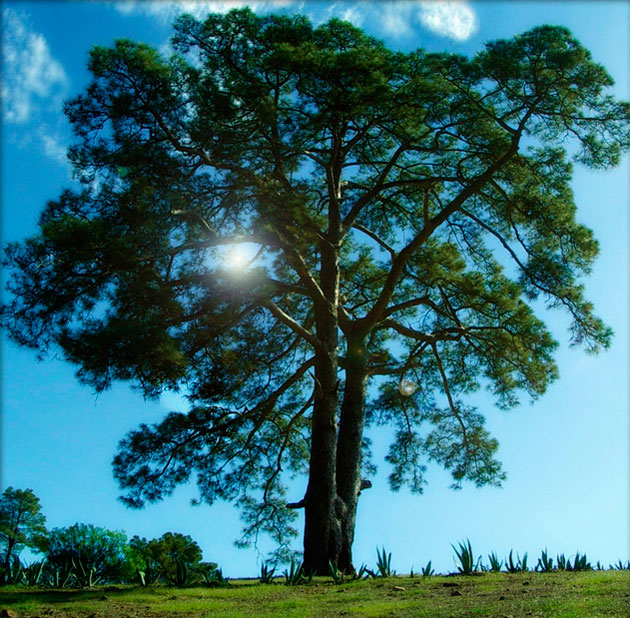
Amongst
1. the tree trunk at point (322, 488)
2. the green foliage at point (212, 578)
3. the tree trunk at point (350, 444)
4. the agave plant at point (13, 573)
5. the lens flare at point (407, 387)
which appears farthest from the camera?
the lens flare at point (407, 387)

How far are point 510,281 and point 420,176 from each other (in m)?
2.46

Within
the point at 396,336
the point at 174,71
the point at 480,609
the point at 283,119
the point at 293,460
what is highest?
the point at 174,71

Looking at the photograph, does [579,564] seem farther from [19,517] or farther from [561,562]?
[19,517]

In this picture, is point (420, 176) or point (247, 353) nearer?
point (247, 353)

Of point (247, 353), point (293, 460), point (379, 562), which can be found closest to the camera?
point (379, 562)

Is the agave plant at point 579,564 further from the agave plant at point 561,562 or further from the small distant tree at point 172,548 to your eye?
the small distant tree at point 172,548

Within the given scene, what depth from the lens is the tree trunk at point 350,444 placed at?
8867mm

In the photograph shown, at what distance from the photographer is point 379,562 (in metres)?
8.25

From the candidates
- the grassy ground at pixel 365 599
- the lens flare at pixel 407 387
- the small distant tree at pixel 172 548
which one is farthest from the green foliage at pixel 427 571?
the small distant tree at pixel 172 548

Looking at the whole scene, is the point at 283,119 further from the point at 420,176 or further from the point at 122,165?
the point at 420,176

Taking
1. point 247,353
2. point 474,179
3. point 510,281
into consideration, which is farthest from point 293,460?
point 474,179

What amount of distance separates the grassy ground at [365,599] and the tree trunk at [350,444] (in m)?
1.06

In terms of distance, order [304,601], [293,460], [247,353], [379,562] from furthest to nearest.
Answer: [293,460]
[247,353]
[379,562]
[304,601]

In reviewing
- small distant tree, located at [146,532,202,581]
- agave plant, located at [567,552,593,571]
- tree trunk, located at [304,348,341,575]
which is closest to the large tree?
tree trunk, located at [304,348,341,575]
